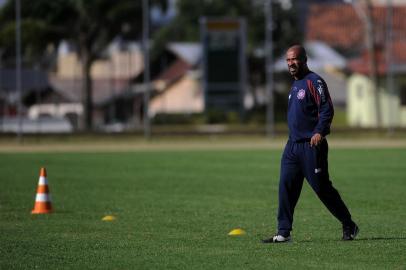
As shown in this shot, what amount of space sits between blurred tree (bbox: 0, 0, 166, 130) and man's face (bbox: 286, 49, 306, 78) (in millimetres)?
43587

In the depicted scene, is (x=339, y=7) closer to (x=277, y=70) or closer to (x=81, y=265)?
(x=277, y=70)

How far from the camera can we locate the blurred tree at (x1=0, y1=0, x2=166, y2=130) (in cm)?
5506

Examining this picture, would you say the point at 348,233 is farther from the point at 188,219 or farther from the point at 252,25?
the point at 252,25

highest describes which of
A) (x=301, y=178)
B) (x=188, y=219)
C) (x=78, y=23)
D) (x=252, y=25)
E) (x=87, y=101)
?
(x=252, y=25)

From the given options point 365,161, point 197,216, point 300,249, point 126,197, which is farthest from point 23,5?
point 300,249

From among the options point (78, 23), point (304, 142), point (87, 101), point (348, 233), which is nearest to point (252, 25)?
point (78, 23)

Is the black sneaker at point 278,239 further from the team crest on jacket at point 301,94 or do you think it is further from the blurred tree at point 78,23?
the blurred tree at point 78,23

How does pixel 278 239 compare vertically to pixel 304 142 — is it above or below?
below

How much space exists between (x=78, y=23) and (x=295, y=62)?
46.9 m

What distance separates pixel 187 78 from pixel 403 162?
50413mm

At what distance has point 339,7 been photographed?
211ft

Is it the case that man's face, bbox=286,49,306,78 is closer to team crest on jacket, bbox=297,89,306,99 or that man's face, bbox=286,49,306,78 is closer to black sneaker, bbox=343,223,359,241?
team crest on jacket, bbox=297,89,306,99

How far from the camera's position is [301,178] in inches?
434

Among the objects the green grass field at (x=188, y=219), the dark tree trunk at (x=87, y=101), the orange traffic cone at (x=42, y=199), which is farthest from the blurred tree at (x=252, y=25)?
the orange traffic cone at (x=42, y=199)
